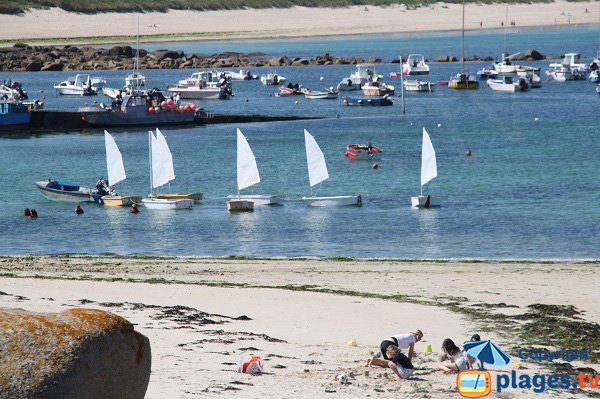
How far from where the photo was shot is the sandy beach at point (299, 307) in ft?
55.5

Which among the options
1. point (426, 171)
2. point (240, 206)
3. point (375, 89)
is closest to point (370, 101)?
point (375, 89)

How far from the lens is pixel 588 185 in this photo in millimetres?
51906

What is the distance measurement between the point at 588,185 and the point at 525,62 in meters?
97.2

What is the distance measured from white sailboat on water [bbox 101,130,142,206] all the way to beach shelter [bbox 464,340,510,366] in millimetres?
31711

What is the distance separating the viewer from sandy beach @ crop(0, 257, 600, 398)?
16.9 metres

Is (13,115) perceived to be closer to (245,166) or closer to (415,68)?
(245,166)

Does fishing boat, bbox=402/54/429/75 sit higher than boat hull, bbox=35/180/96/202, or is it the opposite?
fishing boat, bbox=402/54/429/75

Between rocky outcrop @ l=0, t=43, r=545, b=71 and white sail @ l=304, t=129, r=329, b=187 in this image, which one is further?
rocky outcrop @ l=0, t=43, r=545, b=71

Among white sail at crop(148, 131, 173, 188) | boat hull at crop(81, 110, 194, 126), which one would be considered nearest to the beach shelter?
white sail at crop(148, 131, 173, 188)

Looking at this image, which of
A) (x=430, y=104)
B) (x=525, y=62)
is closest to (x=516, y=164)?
(x=430, y=104)

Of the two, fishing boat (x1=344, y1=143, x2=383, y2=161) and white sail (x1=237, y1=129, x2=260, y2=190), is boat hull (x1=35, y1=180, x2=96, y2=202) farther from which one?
fishing boat (x1=344, y1=143, x2=383, y2=161)

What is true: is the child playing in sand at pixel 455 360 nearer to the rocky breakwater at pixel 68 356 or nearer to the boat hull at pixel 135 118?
the rocky breakwater at pixel 68 356

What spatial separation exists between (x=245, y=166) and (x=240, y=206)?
2453 millimetres

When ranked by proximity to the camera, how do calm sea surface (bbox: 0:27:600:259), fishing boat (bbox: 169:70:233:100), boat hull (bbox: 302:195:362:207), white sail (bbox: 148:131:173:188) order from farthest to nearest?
fishing boat (bbox: 169:70:233:100), white sail (bbox: 148:131:173:188), boat hull (bbox: 302:195:362:207), calm sea surface (bbox: 0:27:600:259)
